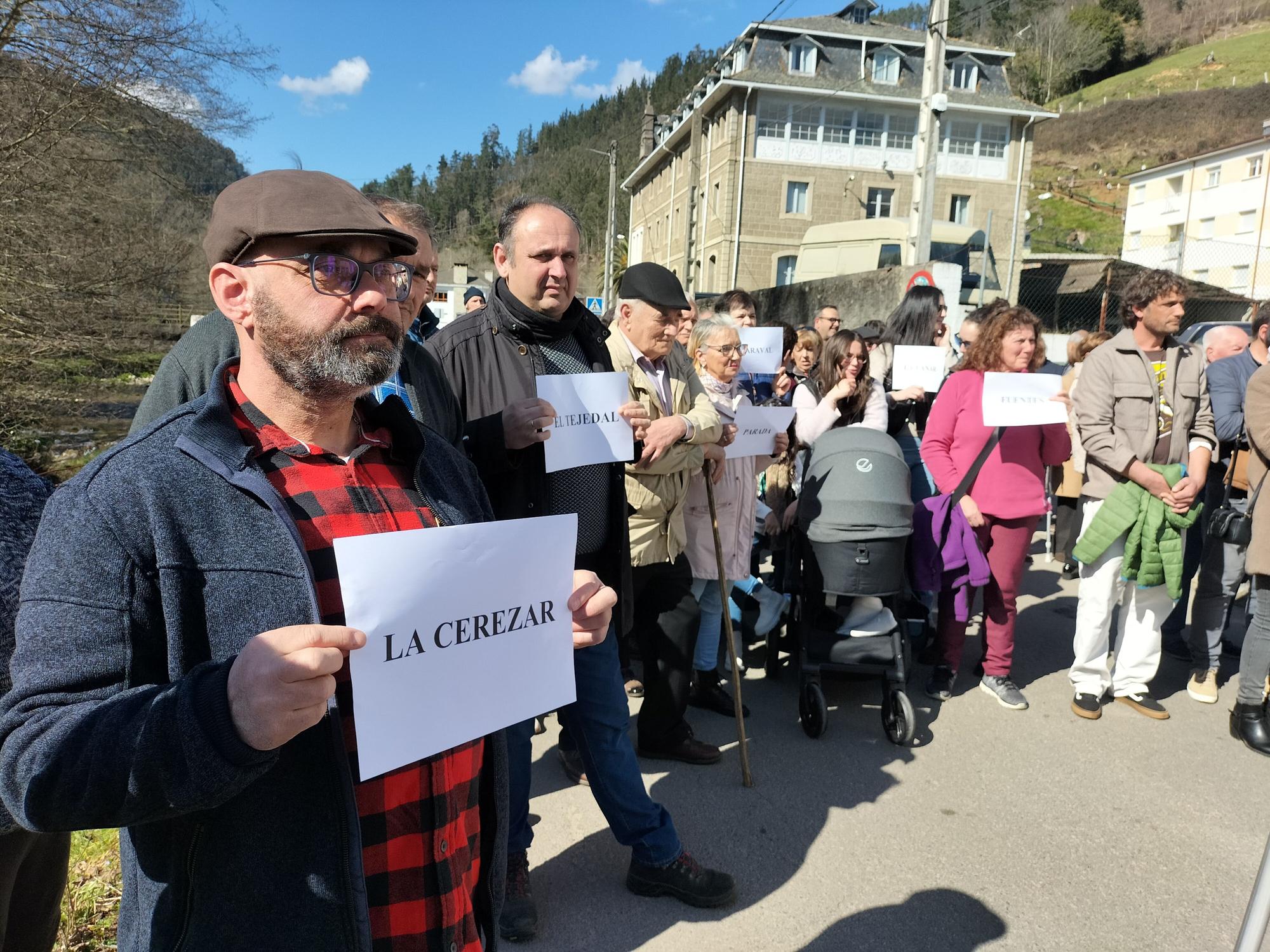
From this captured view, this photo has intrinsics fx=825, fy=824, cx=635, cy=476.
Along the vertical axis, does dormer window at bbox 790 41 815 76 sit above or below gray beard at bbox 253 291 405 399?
above

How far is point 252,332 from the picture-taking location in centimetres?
150

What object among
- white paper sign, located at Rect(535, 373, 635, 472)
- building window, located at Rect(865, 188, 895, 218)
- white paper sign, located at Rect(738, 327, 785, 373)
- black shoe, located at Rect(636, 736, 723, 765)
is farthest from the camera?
building window, located at Rect(865, 188, 895, 218)

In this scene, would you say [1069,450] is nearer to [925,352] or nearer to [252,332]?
[925,352]

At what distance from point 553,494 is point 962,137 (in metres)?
40.8

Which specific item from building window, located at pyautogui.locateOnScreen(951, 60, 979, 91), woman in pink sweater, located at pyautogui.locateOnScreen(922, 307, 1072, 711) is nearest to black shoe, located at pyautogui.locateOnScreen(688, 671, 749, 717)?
woman in pink sweater, located at pyautogui.locateOnScreen(922, 307, 1072, 711)

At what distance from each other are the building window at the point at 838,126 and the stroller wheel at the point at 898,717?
1460 inches

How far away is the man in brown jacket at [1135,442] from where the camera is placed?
4.58m

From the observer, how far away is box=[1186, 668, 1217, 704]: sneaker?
16.2ft

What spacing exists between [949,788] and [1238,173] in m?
48.2

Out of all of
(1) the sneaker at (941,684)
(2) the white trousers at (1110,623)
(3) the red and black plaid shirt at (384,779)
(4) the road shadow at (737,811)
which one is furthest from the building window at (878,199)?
(3) the red and black plaid shirt at (384,779)

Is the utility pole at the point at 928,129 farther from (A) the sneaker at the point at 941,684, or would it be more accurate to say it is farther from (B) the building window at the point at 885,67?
(B) the building window at the point at 885,67

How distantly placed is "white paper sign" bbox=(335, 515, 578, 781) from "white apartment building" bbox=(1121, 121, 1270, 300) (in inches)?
1438

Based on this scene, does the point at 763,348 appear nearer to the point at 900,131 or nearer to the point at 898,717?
the point at 898,717

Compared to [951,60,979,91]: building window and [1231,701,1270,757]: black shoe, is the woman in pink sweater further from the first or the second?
[951,60,979,91]: building window
